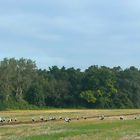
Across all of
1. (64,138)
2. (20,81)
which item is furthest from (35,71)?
(64,138)

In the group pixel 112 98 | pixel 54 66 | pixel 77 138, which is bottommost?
pixel 77 138

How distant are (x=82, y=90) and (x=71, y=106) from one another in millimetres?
5648

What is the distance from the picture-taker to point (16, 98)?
13425cm

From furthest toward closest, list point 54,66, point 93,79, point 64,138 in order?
point 54,66
point 93,79
point 64,138

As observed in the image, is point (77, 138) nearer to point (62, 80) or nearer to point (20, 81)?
point (20, 81)

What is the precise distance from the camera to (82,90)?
14238 cm

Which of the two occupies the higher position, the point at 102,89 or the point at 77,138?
the point at 102,89

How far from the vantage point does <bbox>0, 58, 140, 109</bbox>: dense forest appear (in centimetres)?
13500

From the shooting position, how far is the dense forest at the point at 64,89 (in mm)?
135000

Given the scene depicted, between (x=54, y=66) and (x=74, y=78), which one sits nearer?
(x=74, y=78)

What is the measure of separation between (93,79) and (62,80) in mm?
10268

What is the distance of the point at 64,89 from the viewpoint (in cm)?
14162

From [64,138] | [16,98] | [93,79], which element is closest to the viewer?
[64,138]

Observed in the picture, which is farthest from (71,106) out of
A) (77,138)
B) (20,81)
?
(77,138)
